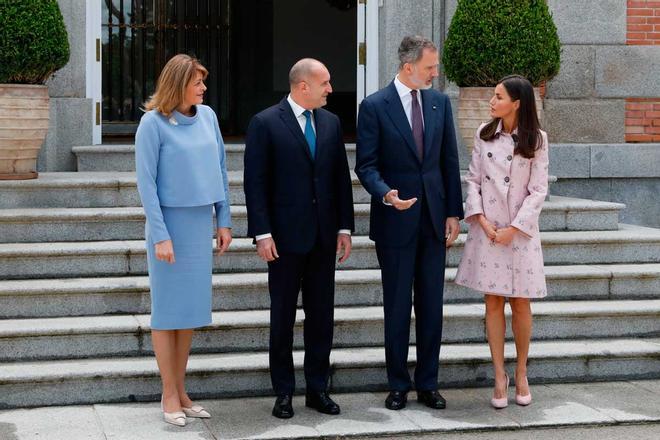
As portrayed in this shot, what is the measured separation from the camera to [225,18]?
47.7 feet

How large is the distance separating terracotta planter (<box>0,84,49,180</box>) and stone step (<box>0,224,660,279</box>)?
0.98 meters

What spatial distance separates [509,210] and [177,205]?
1811 millimetres

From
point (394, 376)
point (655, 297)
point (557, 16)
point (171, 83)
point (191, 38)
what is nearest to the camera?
point (171, 83)

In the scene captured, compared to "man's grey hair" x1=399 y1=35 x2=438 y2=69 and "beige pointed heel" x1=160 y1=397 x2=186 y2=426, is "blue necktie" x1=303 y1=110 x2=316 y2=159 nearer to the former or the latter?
"man's grey hair" x1=399 y1=35 x2=438 y2=69

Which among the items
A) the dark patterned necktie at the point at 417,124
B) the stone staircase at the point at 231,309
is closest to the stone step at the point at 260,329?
the stone staircase at the point at 231,309

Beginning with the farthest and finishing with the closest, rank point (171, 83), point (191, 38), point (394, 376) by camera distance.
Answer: point (191, 38)
point (394, 376)
point (171, 83)

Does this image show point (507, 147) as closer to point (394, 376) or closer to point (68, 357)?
point (394, 376)

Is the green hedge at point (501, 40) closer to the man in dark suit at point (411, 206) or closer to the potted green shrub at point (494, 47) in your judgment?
the potted green shrub at point (494, 47)

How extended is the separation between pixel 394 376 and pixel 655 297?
2.47m

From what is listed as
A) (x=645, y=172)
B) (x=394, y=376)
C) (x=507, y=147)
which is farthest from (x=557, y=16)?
(x=394, y=376)

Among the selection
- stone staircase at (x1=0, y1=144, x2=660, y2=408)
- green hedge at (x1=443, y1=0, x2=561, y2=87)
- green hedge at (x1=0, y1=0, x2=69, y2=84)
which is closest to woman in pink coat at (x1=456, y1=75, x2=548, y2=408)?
stone staircase at (x1=0, y1=144, x2=660, y2=408)

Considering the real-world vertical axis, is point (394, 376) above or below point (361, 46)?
below

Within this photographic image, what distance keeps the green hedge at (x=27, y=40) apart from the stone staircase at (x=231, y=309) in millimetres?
773

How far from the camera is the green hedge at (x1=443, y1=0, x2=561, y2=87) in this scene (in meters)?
8.72
